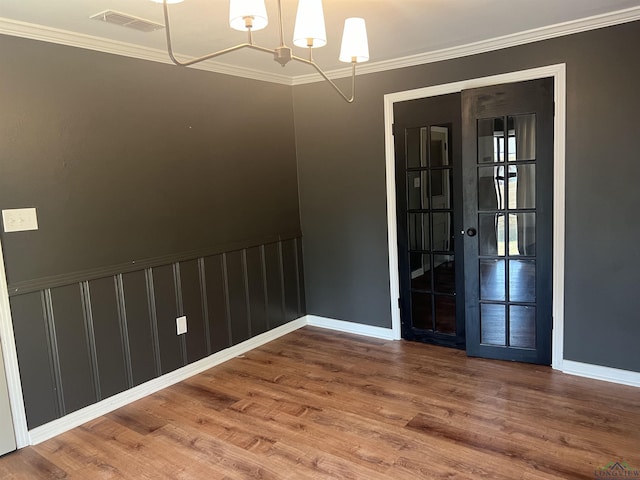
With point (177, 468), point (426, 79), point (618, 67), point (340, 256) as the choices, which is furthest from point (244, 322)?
point (618, 67)

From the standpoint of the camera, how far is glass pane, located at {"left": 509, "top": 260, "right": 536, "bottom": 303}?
3.47 metres

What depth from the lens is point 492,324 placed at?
12.0ft

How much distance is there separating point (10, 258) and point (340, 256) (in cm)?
264

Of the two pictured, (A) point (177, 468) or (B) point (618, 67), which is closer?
(A) point (177, 468)

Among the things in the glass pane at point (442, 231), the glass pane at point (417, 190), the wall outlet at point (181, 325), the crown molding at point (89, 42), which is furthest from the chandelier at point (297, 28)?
the wall outlet at point (181, 325)

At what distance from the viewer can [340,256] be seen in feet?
14.7

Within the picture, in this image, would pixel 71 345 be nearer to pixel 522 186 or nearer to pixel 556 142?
pixel 522 186

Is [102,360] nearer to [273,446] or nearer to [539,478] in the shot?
[273,446]

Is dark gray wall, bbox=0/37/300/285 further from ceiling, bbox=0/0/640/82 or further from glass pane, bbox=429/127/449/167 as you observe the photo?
glass pane, bbox=429/127/449/167

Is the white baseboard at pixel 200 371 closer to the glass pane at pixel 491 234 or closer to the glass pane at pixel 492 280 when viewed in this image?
the glass pane at pixel 492 280

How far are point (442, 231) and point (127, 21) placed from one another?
2.65 meters

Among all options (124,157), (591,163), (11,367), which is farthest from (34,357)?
(591,163)

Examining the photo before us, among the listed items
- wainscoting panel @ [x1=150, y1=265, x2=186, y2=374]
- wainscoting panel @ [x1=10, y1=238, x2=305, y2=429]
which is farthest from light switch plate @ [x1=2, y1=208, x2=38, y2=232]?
wainscoting panel @ [x1=150, y1=265, x2=186, y2=374]

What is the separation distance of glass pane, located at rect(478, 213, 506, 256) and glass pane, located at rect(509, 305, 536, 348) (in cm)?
45
